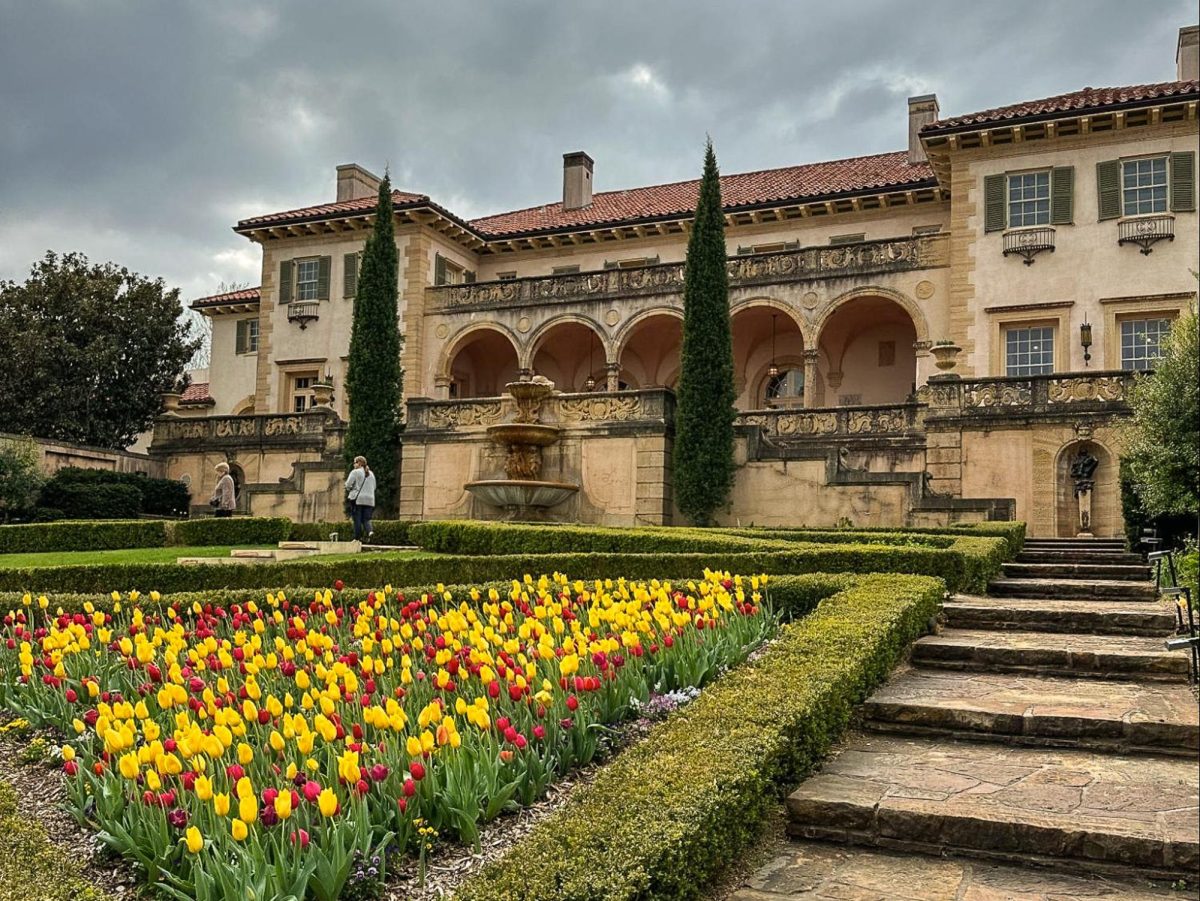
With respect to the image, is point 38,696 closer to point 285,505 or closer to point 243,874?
point 243,874

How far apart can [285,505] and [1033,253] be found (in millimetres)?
20261

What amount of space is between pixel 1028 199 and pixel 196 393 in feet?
115

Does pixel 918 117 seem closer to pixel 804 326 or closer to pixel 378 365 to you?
pixel 804 326

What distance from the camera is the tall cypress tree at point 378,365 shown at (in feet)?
86.6

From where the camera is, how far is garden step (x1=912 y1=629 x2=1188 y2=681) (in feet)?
23.8

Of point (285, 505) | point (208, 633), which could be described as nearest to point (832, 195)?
point (285, 505)

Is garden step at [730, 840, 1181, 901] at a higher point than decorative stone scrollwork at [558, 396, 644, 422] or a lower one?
lower

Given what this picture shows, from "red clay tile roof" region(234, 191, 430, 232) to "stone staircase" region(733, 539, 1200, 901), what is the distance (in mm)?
30270

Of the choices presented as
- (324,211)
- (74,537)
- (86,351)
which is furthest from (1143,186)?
(86,351)

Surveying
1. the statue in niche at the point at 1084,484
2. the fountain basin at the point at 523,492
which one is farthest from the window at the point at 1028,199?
the fountain basin at the point at 523,492

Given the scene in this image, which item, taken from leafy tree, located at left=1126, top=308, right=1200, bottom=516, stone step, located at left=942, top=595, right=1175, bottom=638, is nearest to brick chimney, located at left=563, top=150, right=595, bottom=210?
A: leafy tree, located at left=1126, top=308, right=1200, bottom=516

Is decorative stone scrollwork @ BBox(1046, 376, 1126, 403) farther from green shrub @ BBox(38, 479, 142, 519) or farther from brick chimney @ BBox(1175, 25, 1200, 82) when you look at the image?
green shrub @ BBox(38, 479, 142, 519)

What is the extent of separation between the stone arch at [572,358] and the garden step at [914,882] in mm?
31248

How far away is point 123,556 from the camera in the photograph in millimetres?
17156
